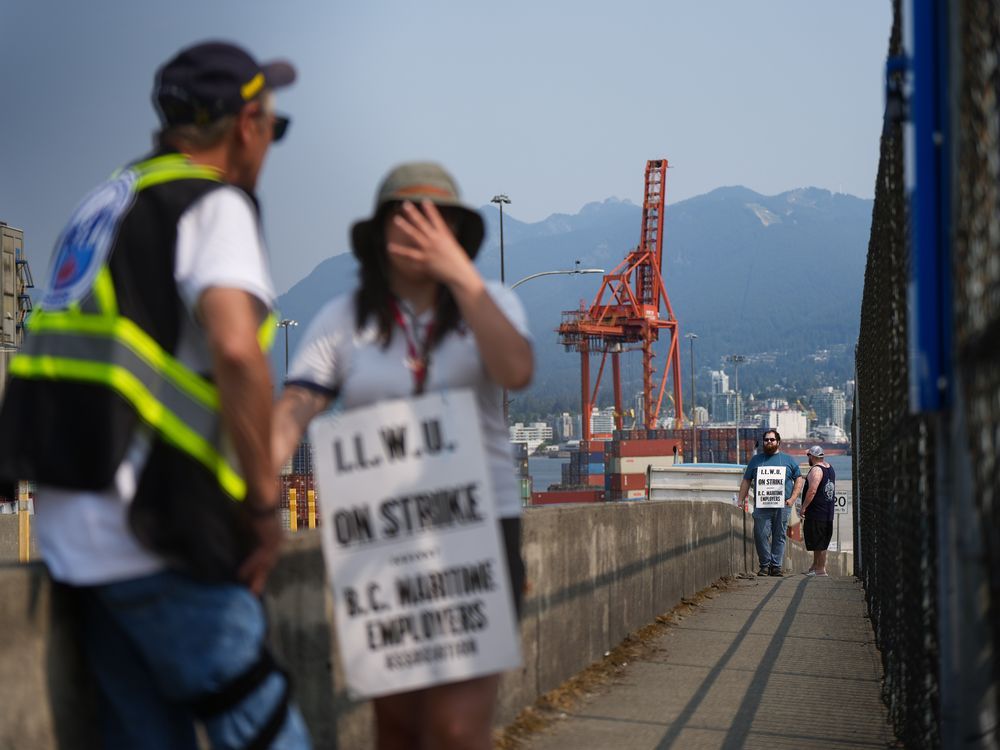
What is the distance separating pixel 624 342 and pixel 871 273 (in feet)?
308

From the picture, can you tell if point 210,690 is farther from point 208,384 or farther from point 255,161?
point 255,161

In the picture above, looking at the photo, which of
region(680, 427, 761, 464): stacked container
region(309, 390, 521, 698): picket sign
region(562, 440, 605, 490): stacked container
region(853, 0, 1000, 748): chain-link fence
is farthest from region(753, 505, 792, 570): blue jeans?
region(680, 427, 761, 464): stacked container

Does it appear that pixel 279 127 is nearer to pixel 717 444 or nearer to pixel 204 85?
pixel 204 85

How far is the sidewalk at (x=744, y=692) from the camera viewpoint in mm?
5785

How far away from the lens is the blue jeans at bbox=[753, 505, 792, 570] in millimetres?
16219

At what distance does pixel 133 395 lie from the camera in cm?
224

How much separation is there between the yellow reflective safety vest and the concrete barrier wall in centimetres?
46

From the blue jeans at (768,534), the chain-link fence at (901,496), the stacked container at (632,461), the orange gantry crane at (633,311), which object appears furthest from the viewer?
Result: the orange gantry crane at (633,311)

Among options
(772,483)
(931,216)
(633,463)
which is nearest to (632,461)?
(633,463)

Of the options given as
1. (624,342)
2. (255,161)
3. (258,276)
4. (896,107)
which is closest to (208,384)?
(258,276)

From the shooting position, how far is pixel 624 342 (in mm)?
101438

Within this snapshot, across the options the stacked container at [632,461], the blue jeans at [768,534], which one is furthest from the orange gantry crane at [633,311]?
the blue jeans at [768,534]

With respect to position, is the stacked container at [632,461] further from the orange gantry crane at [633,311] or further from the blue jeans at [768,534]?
the blue jeans at [768,534]

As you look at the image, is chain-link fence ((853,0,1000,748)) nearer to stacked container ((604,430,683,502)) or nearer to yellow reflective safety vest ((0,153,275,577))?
yellow reflective safety vest ((0,153,275,577))
